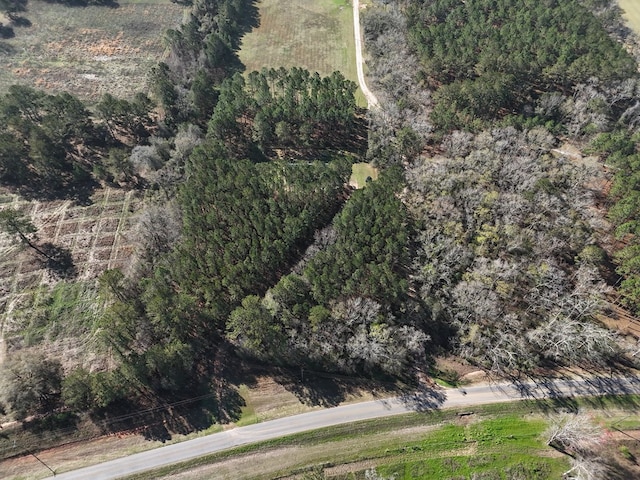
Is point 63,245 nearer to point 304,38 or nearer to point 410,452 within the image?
point 410,452

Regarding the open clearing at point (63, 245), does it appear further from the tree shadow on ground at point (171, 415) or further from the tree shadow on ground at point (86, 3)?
the tree shadow on ground at point (86, 3)

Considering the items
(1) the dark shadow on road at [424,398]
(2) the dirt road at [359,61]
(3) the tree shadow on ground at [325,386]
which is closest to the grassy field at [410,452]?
(1) the dark shadow on road at [424,398]

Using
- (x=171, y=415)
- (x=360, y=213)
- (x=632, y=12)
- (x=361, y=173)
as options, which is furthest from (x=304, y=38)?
(x=171, y=415)

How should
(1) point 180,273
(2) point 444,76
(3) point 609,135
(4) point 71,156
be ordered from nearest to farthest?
1. (1) point 180,273
2. (3) point 609,135
3. (4) point 71,156
4. (2) point 444,76

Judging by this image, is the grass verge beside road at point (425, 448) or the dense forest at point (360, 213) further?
the dense forest at point (360, 213)

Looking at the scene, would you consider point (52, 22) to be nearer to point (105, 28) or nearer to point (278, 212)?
point (105, 28)

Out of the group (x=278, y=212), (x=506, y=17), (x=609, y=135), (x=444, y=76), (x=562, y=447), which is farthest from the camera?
(x=506, y=17)

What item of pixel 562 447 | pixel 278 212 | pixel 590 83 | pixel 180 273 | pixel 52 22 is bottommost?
pixel 562 447

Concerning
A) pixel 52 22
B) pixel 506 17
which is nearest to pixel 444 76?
pixel 506 17

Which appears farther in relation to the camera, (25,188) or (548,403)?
(25,188)
